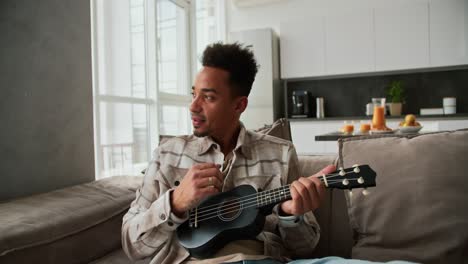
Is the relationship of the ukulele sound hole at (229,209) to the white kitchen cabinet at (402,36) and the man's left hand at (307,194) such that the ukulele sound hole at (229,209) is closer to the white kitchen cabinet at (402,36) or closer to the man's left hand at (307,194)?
the man's left hand at (307,194)

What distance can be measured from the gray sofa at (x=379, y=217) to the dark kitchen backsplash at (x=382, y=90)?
3688 millimetres

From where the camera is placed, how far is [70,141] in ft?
5.56

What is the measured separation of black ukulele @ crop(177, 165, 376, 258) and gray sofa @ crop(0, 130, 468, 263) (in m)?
0.34

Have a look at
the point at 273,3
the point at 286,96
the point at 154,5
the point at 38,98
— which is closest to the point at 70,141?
the point at 38,98

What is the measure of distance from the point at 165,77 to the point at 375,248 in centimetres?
308

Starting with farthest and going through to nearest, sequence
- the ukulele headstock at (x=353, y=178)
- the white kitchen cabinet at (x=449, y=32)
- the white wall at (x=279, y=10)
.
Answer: the white wall at (x=279, y=10) → the white kitchen cabinet at (x=449, y=32) → the ukulele headstock at (x=353, y=178)

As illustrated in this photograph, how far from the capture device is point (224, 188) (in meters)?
1.13

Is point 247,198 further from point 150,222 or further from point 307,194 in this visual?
point 150,222

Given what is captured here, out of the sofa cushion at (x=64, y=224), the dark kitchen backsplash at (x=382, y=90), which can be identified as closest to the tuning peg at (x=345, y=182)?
the sofa cushion at (x=64, y=224)

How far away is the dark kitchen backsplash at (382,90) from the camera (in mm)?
4348

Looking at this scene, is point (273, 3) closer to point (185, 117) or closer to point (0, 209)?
point (185, 117)

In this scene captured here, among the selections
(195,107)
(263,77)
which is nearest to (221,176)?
(195,107)

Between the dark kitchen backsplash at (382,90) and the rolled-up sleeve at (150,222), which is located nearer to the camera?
the rolled-up sleeve at (150,222)

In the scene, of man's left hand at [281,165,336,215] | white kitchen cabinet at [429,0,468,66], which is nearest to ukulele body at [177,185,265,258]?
man's left hand at [281,165,336,215]
